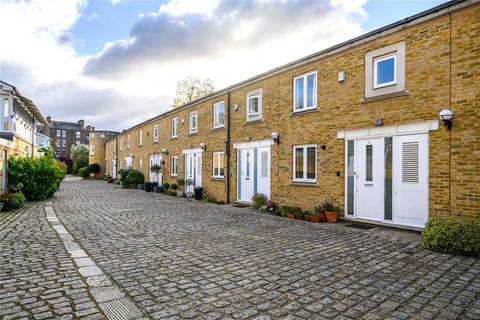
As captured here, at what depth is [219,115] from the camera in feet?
56.4

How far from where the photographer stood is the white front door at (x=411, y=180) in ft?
26.9

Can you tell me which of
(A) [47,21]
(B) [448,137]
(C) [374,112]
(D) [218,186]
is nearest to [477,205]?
(B) [448,137]

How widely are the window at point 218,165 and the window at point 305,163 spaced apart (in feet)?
17.4

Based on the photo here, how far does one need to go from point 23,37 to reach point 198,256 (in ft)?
27.7

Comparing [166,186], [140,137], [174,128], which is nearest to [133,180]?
[140,137]

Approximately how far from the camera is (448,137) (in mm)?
7715

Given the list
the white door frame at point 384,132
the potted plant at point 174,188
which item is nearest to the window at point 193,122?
the potted plant at point 174,188

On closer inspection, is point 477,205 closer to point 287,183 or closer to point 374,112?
point 374,112

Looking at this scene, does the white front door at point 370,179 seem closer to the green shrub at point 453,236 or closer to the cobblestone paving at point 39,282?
the green shrub at point 453,236

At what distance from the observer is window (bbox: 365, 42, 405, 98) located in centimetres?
881

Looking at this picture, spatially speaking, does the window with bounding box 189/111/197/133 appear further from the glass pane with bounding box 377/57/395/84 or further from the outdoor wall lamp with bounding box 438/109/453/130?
the outdoor wall lamp with bounding box 438/109/453/130

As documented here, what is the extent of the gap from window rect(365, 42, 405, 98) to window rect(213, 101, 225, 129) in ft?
27.8

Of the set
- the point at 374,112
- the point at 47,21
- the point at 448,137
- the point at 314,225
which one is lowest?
the point at 314,225

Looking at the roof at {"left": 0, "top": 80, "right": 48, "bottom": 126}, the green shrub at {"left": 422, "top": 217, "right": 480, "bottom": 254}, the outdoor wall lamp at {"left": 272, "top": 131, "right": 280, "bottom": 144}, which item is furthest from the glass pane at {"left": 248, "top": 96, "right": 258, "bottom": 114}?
the roof at {"left": 0, "top": 80, "right": 48, "bottom": 126}
